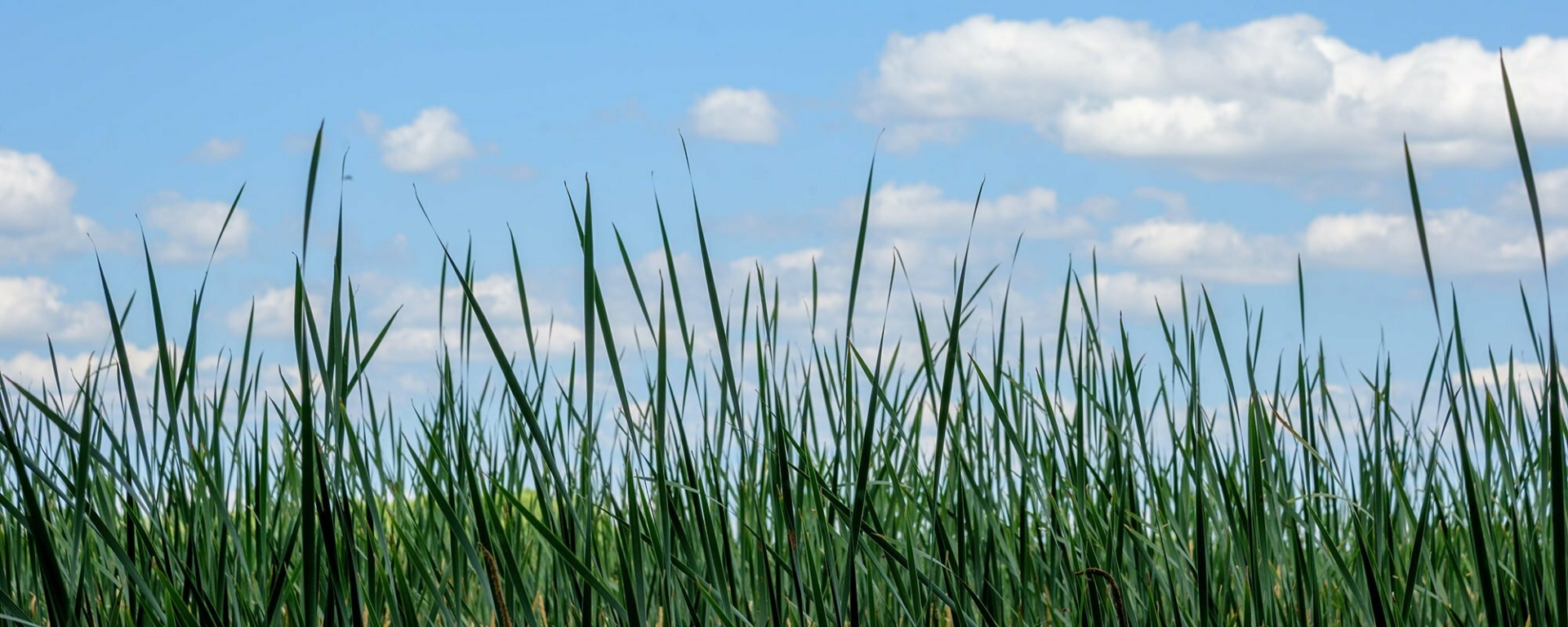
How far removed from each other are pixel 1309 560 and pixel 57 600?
4.18ft

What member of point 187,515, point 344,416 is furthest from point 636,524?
point 187,515

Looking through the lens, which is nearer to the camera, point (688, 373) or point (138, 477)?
point (138, 477)

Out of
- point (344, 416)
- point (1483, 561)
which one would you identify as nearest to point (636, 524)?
point (344, 416)

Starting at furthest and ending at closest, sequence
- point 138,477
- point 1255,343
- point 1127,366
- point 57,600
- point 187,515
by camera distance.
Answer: point 1255,343 < point 1127,366 < point 187,515 < point 138,477 < point 57,600

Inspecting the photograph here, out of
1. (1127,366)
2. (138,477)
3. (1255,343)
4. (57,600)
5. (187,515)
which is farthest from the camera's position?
(1255,343)

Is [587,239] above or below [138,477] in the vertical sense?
above

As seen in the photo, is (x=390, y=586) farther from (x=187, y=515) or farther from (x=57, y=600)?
(x=57, y=600)

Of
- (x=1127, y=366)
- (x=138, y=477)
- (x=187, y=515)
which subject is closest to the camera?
(x=138, y=477)

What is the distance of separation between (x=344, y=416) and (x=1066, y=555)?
32.6 inches

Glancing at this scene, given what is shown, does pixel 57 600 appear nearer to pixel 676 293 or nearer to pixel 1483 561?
pixel 676 293

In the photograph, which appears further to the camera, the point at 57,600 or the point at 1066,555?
the point at 1066,555

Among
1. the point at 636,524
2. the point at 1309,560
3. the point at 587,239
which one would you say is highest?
the point at 587,239

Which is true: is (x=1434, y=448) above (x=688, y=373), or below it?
below

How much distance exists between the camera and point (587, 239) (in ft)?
3.17
